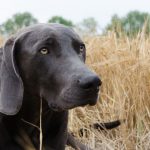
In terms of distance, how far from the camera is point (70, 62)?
344 cm

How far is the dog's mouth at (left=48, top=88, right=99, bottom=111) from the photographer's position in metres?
3.33

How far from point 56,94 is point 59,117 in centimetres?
41

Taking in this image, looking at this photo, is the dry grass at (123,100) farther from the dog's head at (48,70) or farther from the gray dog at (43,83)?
the dog's head at (48,70)

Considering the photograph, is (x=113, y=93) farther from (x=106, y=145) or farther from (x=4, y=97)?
(x=4, y=97)

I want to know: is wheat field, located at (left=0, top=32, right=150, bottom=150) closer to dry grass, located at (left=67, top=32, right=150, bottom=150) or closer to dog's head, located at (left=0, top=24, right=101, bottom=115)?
dry grass, located at (left=67, top=32, right=150, bottom=150)

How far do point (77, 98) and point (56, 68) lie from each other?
224mm

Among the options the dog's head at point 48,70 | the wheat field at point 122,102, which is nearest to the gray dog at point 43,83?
the dog's head at point 48,70

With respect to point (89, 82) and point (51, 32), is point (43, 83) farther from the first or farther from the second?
point (89, 82)

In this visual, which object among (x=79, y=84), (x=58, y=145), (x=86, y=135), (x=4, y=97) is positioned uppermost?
(x=79, y=84)

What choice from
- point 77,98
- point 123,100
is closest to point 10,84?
point 77,98

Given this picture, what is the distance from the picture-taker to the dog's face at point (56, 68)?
3.33 meters

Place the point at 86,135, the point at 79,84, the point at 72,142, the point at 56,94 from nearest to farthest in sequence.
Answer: the point at 79,84, the point at 56,94, the point at 72,142, the point at 86,135

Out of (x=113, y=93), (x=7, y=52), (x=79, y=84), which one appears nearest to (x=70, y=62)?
(x=79, y=84)

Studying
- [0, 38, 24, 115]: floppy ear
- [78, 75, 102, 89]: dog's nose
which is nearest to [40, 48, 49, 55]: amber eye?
[0, 38, 24, 115]: floppy ear
